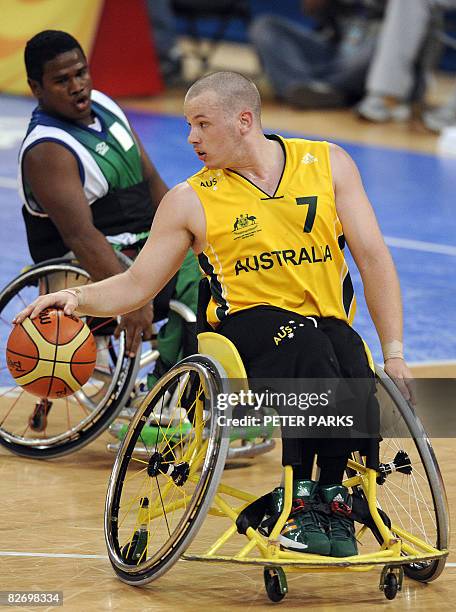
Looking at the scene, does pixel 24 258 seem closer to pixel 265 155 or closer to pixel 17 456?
pixel 17 456

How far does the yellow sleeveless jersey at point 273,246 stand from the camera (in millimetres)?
4031

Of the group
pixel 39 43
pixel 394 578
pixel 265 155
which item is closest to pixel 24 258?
pixel 39 43

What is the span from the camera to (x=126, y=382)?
4996 millimetres

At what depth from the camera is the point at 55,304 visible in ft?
13.3

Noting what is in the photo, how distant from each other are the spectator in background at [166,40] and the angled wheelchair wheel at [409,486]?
1060cm

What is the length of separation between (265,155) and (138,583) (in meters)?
1.37

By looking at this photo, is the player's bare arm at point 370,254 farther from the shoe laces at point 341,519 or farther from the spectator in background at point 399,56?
the spectator in background at point 399,56

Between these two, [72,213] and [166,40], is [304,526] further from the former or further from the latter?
[166,40]

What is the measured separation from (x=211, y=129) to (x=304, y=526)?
1225 mm

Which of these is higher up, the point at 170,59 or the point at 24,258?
the point at 24,258

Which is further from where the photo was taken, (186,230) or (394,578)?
(186,230)

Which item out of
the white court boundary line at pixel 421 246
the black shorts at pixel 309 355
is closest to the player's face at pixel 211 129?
the black shorts at pixel 309 355

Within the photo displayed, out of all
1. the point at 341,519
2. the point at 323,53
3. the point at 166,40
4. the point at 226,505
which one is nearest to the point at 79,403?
the point at 226,505

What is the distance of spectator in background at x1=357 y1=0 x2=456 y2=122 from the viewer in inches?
499
